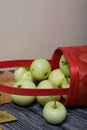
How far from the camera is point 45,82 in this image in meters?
0.70

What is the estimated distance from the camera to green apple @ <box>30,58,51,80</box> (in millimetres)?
736

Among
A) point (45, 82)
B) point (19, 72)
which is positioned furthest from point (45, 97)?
point (19, 72)

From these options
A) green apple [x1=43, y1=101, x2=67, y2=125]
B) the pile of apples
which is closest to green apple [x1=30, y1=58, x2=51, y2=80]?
the pile of apples

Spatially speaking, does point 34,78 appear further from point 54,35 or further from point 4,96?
point 54,35

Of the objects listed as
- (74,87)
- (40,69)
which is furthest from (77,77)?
(40,69)

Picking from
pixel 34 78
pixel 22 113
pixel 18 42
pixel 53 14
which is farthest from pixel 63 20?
pixel 22 113

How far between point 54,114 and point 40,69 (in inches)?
6.7

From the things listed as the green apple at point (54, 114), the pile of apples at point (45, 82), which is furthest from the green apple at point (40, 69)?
the green apple at point (54, 114)

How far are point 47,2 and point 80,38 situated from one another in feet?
0.89

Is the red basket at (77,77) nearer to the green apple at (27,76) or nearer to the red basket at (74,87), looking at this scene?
the red basket at (74,87)

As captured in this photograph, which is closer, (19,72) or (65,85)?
(65,85)

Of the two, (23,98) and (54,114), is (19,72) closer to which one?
(23,98)

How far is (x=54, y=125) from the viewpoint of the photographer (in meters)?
0.62

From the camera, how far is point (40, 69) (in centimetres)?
73
